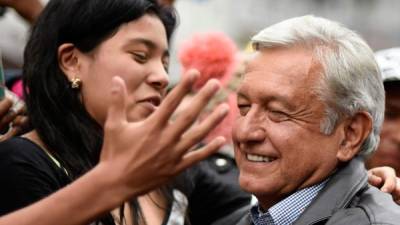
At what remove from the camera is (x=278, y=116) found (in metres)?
3.51

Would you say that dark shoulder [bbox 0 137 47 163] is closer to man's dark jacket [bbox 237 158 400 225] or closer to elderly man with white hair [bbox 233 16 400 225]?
elderly man with white hair [bbox 233 16 400 225]

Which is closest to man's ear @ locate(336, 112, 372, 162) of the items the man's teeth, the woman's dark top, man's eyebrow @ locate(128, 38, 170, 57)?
the man's teeth

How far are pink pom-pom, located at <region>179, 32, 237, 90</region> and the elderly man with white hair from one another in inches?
100

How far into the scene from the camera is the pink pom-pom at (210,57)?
618 centimetres

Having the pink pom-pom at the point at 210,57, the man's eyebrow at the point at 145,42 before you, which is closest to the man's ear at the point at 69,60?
the man's eyebrow at the point at 145,42

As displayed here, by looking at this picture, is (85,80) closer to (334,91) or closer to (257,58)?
(257,58)

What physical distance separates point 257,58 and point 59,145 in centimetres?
88

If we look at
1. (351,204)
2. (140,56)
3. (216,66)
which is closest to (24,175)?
(140,56)

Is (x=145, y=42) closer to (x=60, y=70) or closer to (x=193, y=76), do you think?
(x=60, y=70)

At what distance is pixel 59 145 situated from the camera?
3668mm

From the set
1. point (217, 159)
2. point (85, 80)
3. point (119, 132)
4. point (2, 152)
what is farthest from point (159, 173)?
point (217, 159)

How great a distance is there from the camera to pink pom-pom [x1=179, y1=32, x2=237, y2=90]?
6180 mm

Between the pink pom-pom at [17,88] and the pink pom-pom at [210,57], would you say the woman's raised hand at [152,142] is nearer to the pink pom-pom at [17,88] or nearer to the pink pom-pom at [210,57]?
the pink pom-pom at [17,88]

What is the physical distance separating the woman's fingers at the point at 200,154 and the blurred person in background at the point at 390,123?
2.51 m
